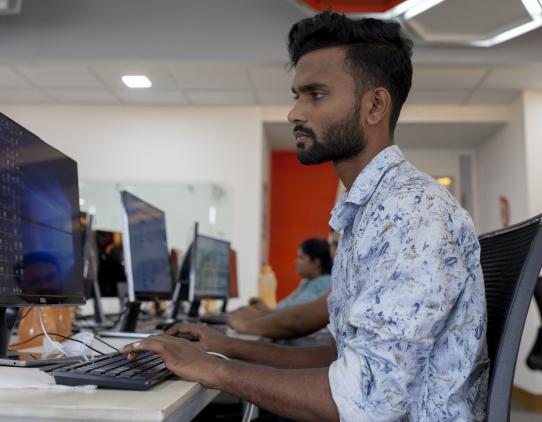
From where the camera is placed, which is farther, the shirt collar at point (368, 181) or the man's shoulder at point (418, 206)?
the shirt collar at point (368, 181)

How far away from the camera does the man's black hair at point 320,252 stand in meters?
3.72

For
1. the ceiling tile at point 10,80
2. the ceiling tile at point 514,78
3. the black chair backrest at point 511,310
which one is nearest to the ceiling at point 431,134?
the ceiling tile at point 514,78

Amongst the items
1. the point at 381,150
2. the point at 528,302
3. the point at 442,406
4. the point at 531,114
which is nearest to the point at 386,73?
the point at 381,150

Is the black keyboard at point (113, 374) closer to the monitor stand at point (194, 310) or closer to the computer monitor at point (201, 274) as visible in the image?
the computer monitor at point (201, 274)

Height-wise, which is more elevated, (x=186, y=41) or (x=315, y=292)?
(x=186, y=41)

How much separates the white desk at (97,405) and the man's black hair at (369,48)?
0.68 metres

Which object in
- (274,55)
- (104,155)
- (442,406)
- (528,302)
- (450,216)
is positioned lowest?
(442,406)

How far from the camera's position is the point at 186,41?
395 cm

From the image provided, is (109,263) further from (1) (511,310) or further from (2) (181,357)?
(1) (511,310)

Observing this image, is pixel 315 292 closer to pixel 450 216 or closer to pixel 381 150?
pixel 381 150

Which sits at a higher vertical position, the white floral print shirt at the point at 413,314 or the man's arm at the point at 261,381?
the white floral print shirt at the point at 413,314

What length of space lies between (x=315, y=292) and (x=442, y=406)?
2273 millimetres

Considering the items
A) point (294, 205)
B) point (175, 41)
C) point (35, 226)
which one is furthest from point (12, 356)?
point (294, 205)

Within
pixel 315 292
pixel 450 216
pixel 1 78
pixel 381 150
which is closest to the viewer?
pixel 450 216
